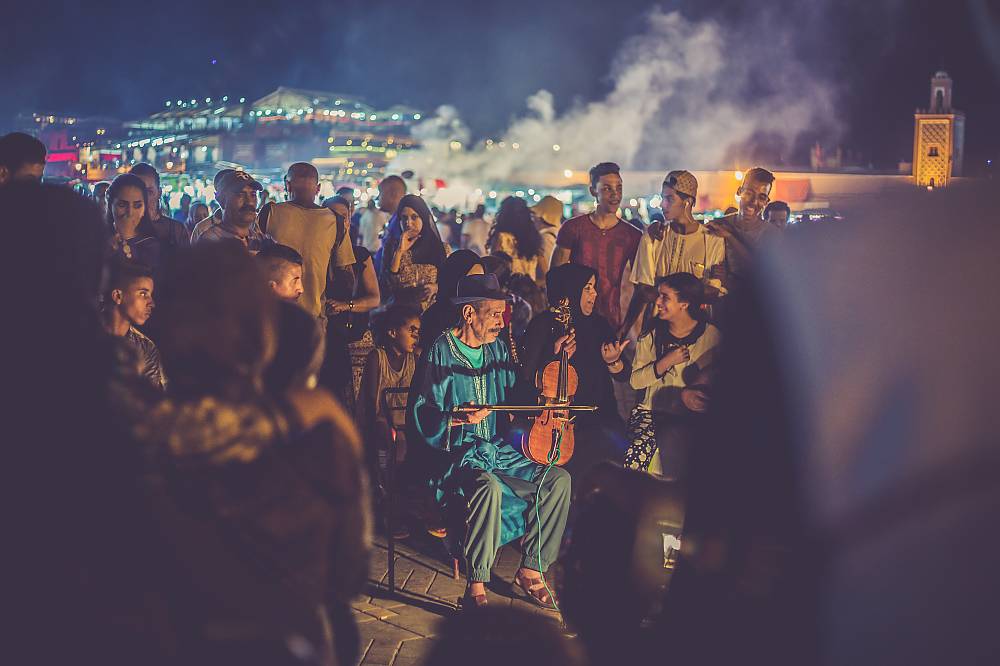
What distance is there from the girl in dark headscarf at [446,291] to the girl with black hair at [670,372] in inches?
53.5

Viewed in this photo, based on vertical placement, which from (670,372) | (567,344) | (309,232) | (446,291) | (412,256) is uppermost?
(412,256)

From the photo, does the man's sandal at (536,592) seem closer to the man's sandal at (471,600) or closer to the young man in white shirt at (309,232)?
the man's sandal at (471,600)

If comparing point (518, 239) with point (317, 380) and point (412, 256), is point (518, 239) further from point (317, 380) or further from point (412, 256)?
point (317, 380)

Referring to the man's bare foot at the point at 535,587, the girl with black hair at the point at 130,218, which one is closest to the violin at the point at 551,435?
the man's bare foot at the point at 535,587

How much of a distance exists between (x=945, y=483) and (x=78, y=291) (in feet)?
6.64

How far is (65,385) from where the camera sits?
2400 mm

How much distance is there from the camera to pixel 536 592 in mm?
5680

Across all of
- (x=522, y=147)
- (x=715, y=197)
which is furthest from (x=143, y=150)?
(x=715, y=197)

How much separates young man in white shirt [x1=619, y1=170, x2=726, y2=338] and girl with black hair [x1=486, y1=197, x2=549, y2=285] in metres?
1.91

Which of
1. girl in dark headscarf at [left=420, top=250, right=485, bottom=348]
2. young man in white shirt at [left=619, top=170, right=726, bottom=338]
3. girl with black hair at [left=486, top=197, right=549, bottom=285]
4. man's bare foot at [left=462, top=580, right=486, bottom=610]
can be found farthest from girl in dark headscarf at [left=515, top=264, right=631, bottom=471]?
girl with black hair at [left=486, top=197, right=549, bottom=285]

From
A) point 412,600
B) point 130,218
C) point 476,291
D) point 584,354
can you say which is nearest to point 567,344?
point 584,354

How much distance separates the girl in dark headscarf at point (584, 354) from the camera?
633cm

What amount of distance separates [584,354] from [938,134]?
37.4 m

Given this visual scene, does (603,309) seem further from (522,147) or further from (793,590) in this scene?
(522,147)
